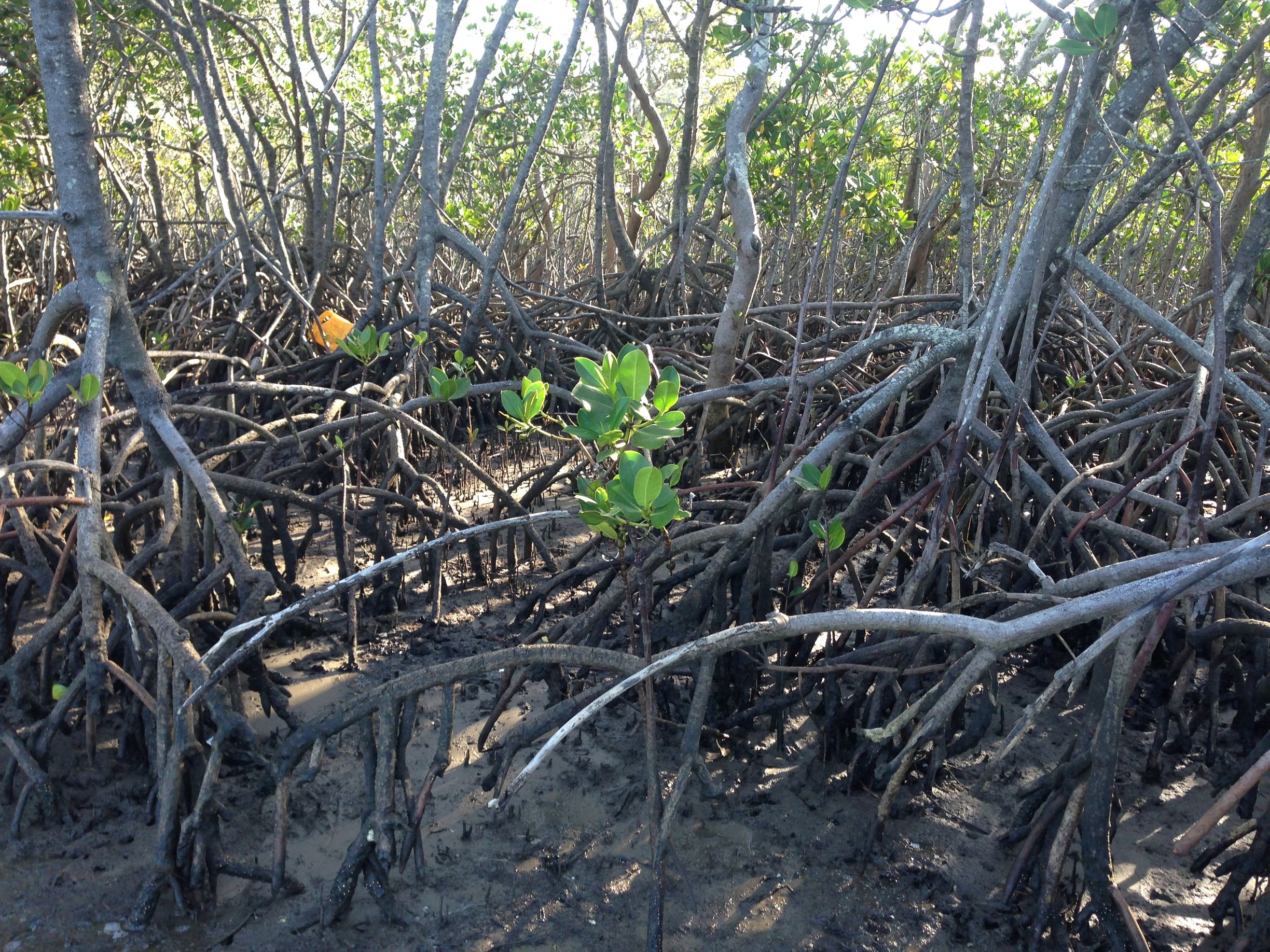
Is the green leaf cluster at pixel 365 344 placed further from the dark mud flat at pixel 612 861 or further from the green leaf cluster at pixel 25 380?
the dark mud flat at pixel 612 861

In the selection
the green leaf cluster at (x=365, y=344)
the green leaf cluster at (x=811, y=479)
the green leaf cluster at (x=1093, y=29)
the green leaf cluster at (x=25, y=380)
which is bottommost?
the green leaf cluster at (x=811, y=479)

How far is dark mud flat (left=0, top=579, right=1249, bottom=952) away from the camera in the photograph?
1.72 m

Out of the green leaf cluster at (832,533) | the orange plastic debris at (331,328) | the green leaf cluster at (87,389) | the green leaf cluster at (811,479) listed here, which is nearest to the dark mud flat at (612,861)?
the green leaf cluster at (832,533)

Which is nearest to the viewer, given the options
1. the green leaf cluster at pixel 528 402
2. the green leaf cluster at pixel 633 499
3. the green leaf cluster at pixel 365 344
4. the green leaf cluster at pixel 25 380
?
the green leaf cluster at pixel 633 499

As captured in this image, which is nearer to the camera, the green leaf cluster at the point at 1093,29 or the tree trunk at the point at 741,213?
the green leaf cluster at the point at 1093,29

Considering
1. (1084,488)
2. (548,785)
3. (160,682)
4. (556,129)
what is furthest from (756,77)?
(556,129)

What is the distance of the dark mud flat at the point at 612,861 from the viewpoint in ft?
5.64

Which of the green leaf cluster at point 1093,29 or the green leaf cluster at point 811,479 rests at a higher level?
the green leaf cluster at point 1093,29

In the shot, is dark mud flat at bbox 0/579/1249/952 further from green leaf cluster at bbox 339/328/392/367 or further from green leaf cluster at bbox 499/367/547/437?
green leaf cluster at bbox 339/328/392/367

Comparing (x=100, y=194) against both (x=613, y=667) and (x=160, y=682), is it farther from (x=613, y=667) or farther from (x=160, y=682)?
(x=613, y=667)

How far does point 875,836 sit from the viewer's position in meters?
1.91

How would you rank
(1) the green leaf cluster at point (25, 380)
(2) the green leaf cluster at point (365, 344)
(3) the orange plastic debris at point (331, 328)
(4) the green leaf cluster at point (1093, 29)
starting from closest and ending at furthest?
(4) the green leaf cluster at point (1093, 29)
(1) the green leaf cluster at point (25, 380)
(2) the green leaf cluster at point (365, 344)
(3) the orange plastic debris at point (331, 328)

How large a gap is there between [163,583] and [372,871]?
1.07 m

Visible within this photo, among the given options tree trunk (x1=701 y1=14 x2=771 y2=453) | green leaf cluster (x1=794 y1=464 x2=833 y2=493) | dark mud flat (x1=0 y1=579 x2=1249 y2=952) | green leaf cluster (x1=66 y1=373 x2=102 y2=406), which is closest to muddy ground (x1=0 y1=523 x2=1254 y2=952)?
dark mud flat (x1=0 y1=579 x2=1249 y2=952)
